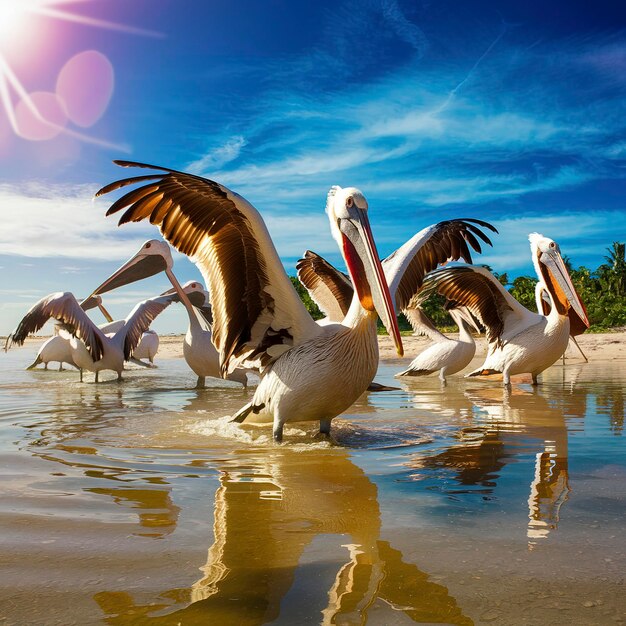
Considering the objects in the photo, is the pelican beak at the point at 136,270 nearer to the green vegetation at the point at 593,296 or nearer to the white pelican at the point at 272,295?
the white pelican at the point at 272,295

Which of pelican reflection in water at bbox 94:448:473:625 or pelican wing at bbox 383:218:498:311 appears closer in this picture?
pelican reflection in water at bbox 94:448:473:625

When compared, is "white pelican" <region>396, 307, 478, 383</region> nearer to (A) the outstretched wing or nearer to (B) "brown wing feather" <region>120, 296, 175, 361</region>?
(A) the outstretched wing

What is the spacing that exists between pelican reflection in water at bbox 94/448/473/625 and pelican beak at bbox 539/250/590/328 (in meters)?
6.53

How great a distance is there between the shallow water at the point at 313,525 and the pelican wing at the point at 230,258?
75 cm

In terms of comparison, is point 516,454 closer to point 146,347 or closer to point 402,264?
point 402,264

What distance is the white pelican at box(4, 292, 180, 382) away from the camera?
10.2 m

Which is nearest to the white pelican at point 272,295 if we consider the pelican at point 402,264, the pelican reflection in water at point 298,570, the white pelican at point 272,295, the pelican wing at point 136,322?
the white pelican at point 272,295

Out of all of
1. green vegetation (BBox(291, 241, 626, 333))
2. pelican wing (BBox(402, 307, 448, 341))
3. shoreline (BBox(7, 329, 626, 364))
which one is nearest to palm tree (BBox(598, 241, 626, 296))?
green vegetation (BBox(291, 241, 626, 333))

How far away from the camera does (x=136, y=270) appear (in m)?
9.64

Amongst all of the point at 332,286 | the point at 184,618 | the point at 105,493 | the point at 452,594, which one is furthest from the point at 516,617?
the point at 332,286

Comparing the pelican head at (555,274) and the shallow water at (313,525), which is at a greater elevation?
the pelican head at (555,274)

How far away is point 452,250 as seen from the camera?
6.55m

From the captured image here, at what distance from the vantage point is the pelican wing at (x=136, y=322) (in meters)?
11.2

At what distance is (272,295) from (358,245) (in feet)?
2.31
